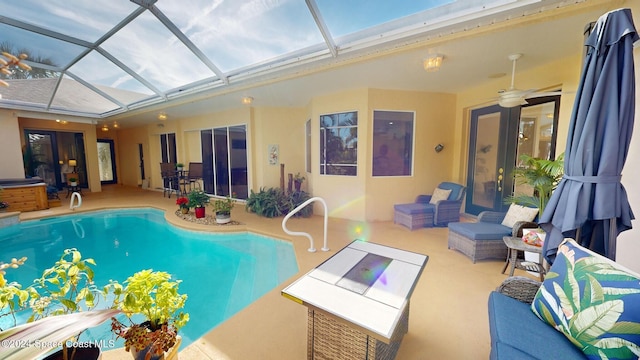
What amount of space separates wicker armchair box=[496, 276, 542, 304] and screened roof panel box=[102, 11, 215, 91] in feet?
16.7

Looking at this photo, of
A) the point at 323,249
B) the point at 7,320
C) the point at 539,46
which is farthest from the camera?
the point at 323,249

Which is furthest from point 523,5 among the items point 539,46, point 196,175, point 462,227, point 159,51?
point 196,175

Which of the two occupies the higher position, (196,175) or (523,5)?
(523,5)

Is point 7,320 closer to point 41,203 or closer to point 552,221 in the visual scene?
point 552,221

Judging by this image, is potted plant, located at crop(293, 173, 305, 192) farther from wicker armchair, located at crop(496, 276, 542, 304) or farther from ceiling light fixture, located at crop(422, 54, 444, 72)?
wicker armchair, located at crop(496, 276, 542, 304)

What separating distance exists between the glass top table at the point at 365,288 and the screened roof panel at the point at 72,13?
420 centimetres

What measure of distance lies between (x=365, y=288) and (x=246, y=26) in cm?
363

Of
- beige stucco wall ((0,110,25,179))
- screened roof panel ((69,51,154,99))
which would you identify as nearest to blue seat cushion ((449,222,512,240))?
screened roof panel ((69,51,154,99))

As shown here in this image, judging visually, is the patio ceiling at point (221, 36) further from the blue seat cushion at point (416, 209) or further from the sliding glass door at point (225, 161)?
the blue seat cushion at point (416, 209)

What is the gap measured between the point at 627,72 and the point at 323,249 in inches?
129

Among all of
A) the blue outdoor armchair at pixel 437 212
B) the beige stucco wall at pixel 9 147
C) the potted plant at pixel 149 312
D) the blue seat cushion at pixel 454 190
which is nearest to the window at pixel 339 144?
the blue outdoor armchair at pixel 437 212

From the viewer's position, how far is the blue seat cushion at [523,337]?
4.16ft

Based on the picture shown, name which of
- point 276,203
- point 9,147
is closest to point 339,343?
point 276,203

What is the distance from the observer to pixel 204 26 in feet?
11.4
